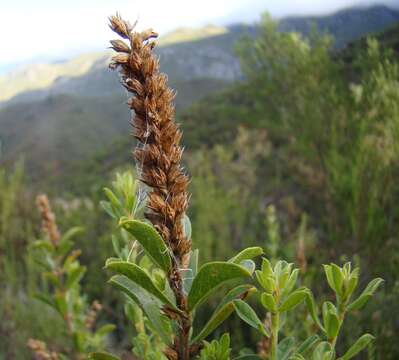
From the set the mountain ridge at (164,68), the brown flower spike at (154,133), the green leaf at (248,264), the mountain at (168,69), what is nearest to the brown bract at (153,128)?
the brown flower spike at (154,133)

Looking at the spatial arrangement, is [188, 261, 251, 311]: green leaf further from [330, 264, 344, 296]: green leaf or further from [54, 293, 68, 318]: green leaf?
[54, 293, 68, 318]: green leaf

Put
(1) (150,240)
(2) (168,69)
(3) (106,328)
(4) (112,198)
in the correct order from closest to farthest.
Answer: (1) (150,240) → (4) (112,198) → (3) (106,328) → (2) (168,69)

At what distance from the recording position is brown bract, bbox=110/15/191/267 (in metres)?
0.59

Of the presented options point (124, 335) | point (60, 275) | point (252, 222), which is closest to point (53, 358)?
point (60, 275)

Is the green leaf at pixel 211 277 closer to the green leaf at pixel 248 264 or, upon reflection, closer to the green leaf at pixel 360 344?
the green leaf at pixel 248 264

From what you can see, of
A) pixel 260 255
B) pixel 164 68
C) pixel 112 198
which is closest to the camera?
pixel 112 198

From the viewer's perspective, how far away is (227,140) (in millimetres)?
15141

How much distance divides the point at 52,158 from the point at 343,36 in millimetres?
40890

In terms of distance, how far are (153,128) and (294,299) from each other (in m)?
0.31

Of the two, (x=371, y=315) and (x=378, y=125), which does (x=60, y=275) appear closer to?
(x=371, y=315)

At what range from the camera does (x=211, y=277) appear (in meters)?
0.59

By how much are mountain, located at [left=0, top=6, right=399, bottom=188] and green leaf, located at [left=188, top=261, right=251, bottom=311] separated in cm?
546

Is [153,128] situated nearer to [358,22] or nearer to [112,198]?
[112,198]

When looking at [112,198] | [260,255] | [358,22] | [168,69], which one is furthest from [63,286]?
[168,69]
